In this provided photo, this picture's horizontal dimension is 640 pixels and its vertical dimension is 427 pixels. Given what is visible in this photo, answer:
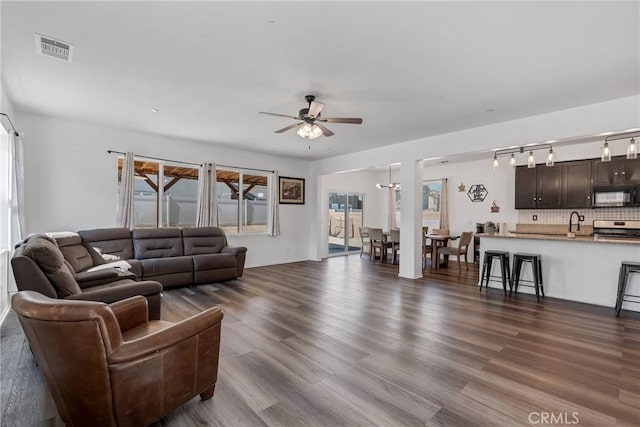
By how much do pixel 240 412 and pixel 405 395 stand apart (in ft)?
3.74

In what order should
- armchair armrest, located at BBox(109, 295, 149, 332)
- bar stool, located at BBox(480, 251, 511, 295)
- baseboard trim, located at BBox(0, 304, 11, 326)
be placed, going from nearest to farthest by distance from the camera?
armchair armrest, located at BBox(109, 295, 149, 332) < baseboard trim, located at BBox(0, 304, 11, 326) < bar stool, located at BBox(480, 251, 511, 295)

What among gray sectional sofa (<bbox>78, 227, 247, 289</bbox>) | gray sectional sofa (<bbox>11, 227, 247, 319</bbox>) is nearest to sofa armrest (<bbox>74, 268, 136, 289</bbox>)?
gray sectional sofa (<bbox>11, 227, 247, 319</bbox>)

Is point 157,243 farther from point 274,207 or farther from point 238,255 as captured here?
point 274,207

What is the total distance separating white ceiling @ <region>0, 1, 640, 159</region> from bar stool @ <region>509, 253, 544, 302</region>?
2185 millimetres

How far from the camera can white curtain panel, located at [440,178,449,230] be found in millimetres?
8555

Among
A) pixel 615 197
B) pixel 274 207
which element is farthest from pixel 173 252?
pixel 615 197

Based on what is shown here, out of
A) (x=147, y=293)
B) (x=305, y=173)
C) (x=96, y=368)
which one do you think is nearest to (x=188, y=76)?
(x=147, y=293)

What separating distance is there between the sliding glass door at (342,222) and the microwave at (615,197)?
19.2 ft

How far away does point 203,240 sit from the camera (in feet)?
19.0

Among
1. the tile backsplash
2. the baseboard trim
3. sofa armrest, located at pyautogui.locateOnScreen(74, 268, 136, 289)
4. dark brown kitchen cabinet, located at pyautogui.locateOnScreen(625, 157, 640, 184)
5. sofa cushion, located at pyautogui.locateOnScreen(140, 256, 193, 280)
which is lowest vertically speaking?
the baseboard trim

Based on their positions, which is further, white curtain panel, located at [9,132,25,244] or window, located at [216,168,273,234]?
window, located at [216,168,273,234]

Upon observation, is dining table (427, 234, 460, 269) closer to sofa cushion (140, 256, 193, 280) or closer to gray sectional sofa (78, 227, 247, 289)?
gray sectional sofa (78, 227, 247, 289)

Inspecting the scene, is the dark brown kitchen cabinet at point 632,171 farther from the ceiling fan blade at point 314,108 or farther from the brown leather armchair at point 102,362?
the brown leather armchair at point 102,362

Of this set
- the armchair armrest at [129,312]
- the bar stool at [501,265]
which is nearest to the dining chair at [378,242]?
the bar stool at [501,265]
